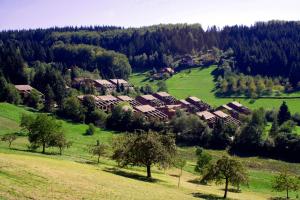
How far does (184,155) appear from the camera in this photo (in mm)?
103250

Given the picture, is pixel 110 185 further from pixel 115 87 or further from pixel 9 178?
pixel 115 87

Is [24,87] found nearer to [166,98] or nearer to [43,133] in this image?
[166,98]

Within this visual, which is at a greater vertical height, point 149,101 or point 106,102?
point 149,101

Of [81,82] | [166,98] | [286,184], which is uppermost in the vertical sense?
[81,82]

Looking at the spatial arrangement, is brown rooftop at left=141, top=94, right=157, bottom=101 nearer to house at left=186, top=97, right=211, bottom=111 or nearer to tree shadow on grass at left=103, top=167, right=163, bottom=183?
house at left=186, top=97, right=211, bottom=111

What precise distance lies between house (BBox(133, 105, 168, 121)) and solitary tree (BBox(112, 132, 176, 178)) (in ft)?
227

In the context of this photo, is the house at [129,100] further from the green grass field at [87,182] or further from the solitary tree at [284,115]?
the green grass field at [87,182]

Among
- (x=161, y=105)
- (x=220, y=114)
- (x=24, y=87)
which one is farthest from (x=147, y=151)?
(x=161, y=105)

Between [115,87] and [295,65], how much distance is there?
267 feet

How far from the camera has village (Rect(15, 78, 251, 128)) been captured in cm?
14100

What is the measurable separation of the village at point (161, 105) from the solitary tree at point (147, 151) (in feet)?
208

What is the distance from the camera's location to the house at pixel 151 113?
140 m

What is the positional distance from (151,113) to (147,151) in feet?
256

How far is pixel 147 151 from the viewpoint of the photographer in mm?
64625
